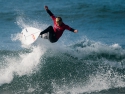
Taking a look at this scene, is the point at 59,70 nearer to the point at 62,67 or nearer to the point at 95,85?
the point at 62,67

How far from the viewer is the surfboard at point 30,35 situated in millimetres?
13008

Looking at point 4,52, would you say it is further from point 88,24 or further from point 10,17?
point 10,17

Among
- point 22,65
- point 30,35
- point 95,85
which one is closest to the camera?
point 95,85

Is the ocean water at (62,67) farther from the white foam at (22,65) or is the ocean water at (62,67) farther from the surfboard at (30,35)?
the surfboard at (30,35)

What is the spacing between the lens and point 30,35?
525 inches

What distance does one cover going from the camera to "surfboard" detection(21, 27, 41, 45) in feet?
42.7

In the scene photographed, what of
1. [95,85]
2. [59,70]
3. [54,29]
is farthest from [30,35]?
[95,85]

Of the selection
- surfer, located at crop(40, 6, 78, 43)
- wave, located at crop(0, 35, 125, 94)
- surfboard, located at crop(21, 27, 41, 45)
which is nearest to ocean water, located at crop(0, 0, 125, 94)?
wave, located at crop(0, 35, 125, 94)

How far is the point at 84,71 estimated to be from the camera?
45.5 ft

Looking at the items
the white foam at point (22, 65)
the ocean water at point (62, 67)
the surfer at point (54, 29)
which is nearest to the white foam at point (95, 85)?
the ocean water at point (62, 67)

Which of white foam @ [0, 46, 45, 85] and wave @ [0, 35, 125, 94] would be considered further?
white foam @ [0, 46, 45, 85]

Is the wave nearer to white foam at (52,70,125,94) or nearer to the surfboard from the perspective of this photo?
white foam at (52,70,125,94)

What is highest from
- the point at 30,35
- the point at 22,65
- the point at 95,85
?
the point at 30,35

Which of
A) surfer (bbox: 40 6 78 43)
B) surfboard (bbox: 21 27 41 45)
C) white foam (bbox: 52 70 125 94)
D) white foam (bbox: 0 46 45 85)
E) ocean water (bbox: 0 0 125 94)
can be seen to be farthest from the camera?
white foam (bbox: 0 46 45 85)
